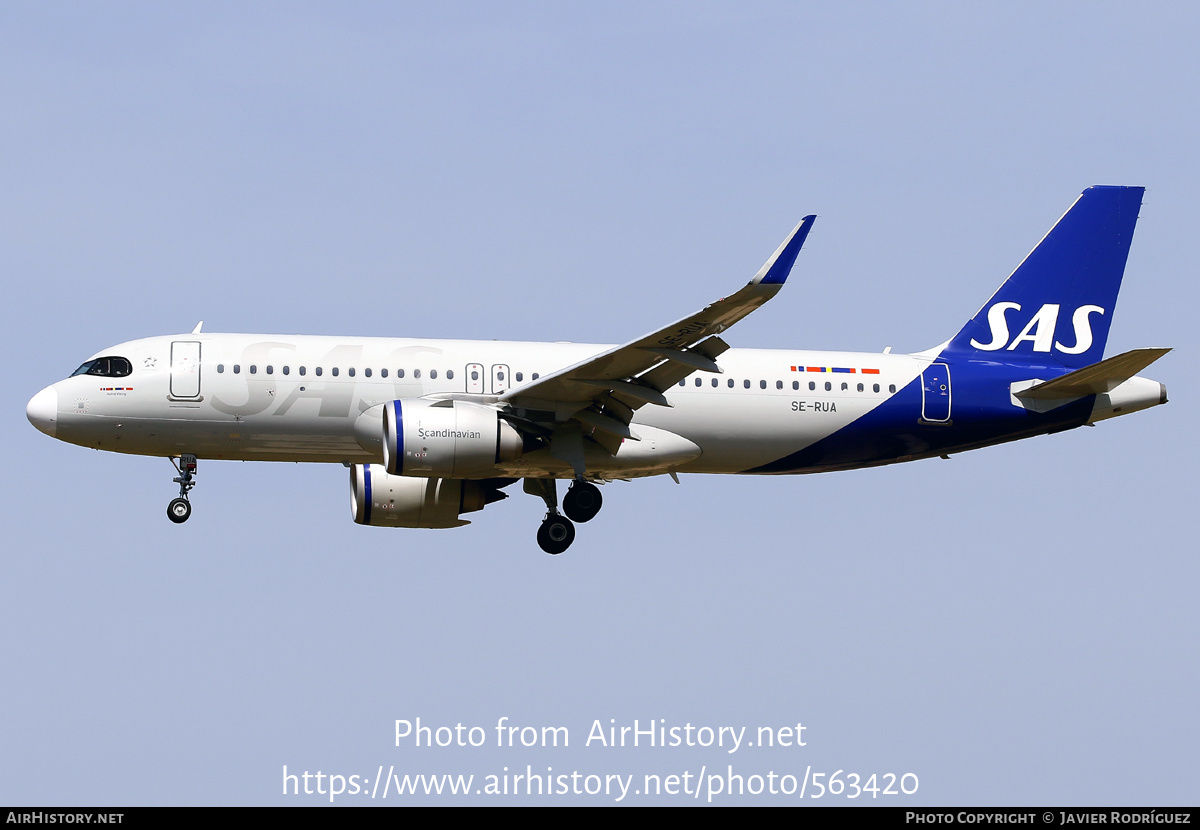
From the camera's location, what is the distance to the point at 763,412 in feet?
111

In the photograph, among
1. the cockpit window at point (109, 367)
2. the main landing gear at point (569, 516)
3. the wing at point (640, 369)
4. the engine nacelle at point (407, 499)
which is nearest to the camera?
the wing at point (640, 369)

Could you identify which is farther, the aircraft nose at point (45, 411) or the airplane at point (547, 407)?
the aircraft nose at point (45, 411)

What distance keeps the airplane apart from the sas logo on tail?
7cm

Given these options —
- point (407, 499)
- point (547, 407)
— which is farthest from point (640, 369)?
point (407, 499)

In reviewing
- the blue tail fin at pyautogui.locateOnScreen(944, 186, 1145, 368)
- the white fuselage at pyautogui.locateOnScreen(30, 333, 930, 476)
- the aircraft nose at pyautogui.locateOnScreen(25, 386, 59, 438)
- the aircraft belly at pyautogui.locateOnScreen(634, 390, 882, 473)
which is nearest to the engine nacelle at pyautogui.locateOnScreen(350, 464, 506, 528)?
the white fuselage at pyautogui.locateOnScreen(30, 333, 930, 476)

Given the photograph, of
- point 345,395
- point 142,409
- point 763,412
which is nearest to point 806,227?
point 763,412

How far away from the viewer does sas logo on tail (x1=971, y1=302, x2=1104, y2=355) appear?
36.5 metres

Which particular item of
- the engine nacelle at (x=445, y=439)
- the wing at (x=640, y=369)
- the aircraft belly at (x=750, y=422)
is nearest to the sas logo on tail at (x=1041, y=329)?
the aircraft belly at (x=750, y=422)

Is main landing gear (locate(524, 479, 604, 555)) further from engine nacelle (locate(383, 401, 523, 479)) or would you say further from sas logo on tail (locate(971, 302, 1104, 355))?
sas logo on tail (locate(971, 302, 1104, 355))

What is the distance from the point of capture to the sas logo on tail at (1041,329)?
36.5 meters

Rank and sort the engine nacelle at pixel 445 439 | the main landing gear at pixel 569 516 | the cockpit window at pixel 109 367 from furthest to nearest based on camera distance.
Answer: the main landing gear at pixel 569 516 → the cockpit window at pixel 109 367 → the engine nacelle at pixel 445 439

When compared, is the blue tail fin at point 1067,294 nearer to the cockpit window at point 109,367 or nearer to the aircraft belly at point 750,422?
the aircraft belly at point 750,422

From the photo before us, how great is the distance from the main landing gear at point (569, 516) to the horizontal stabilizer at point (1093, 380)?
9321 mm

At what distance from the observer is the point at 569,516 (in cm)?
3422
